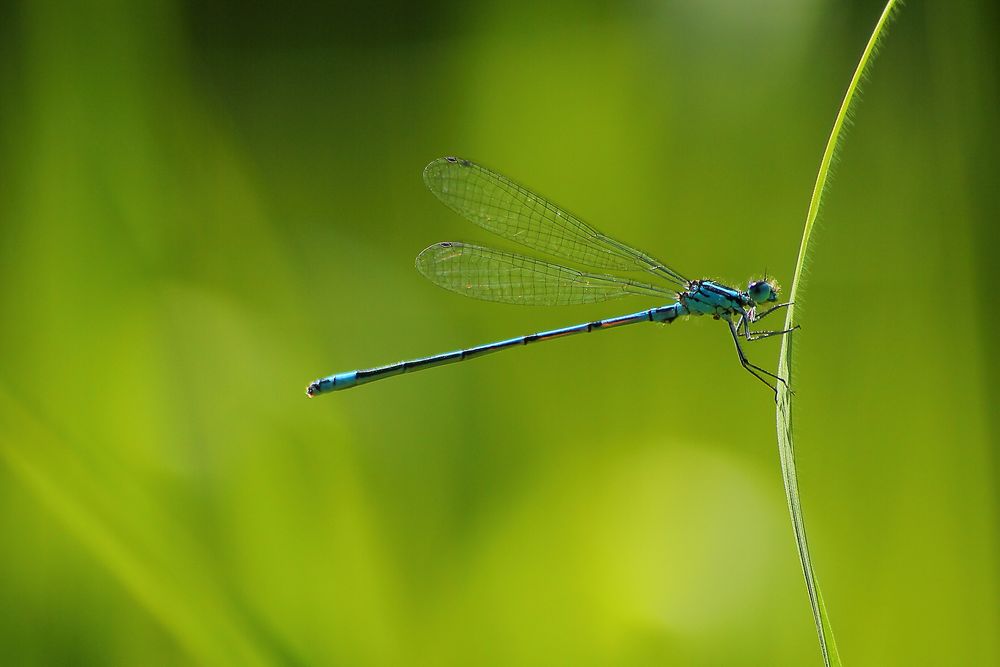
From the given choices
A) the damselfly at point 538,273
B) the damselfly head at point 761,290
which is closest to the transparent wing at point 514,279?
the damselfly at point 538,273

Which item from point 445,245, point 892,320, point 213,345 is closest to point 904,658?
point 892,320

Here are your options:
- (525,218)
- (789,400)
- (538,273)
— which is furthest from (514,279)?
(789,400)

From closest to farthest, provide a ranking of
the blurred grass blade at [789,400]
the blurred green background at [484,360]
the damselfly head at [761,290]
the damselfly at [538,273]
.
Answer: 1. the blurred grass blade at [789,400]
2. the blurred green background at [484,360]
3. the damselfly at [538,273]
4. the damselfly head at [761,290]

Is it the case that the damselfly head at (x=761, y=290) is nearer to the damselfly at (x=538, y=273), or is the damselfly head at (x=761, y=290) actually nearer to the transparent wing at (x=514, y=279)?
the damselfly at (x=538, y=273)

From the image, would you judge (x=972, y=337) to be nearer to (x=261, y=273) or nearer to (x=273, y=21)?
(x=261, y=273)

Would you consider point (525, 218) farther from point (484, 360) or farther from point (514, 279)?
point (484, 360)

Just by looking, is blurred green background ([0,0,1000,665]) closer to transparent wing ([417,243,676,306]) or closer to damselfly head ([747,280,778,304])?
transparent wing ([417,243,676,306])
